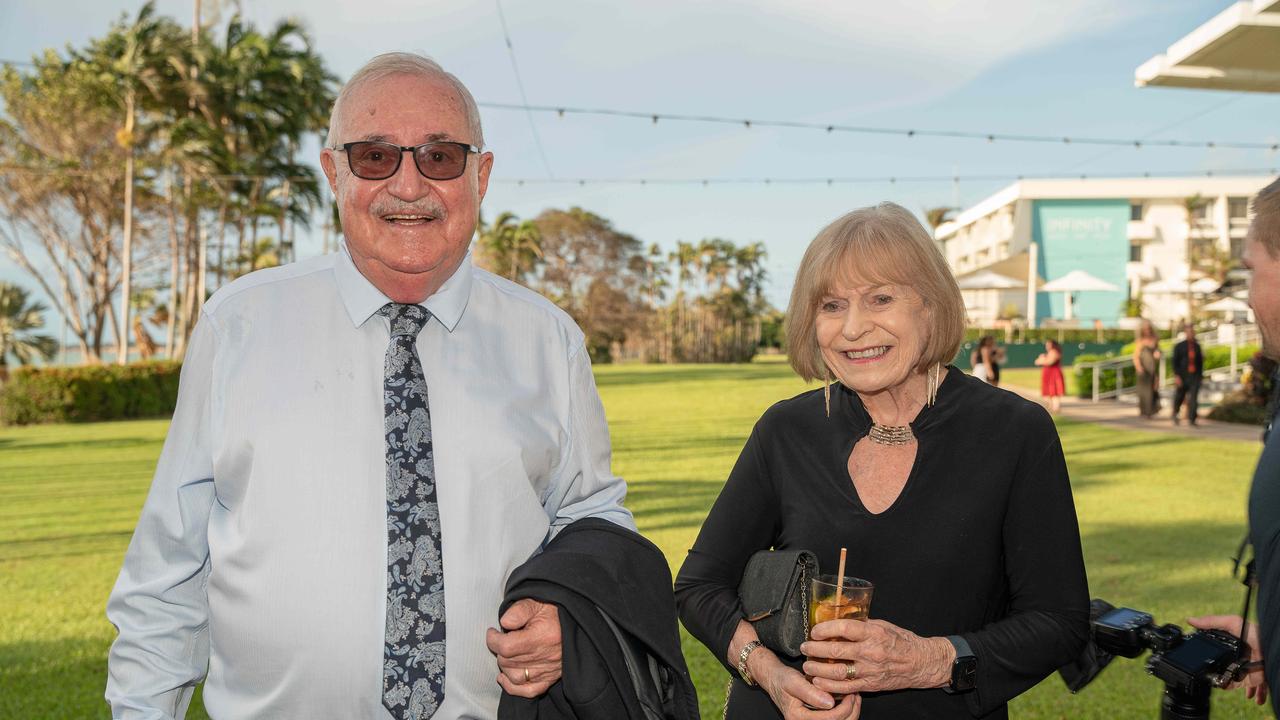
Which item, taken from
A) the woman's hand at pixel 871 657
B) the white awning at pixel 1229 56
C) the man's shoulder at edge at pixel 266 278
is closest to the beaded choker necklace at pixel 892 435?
the woman's hand at pixel 871 657

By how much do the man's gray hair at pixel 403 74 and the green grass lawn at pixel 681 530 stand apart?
349cm

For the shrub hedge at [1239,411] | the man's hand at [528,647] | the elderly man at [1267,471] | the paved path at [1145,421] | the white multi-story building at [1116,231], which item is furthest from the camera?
the white multi-story building at [1116,231]

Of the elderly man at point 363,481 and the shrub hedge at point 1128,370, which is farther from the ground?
the elderly man at point 363,481

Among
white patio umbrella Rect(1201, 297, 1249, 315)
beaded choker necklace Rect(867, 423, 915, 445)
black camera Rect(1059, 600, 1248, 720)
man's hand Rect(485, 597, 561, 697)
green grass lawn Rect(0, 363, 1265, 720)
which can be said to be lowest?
green grass lawn Rect(0, 363, 1265, 720)

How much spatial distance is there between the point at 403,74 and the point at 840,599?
141 cm

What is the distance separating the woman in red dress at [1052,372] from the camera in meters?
19.5

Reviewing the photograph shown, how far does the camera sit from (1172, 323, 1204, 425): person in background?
17031mm

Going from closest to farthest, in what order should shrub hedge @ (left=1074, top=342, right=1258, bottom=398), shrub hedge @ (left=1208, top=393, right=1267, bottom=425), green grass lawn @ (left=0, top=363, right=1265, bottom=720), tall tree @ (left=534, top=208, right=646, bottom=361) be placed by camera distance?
green grass lawn @ (left=0, top=363, right=1265, bottom=720) → shrub hedge @ (left=1208, top=393, right=1267, bottom=425) → shrub hedge @ (left=1074, top=342, right=1258, bottom=398) → tall tree @ (left=534, top=208, right=646, bottom=361)

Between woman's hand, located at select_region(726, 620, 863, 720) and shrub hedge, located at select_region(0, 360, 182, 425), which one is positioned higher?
woman's hand, located at select_region(726, 620, 863, 720)

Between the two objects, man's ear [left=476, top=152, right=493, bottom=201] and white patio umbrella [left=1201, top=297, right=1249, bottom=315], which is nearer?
man's ear [left=476, top=152, right=493, bottom=201]

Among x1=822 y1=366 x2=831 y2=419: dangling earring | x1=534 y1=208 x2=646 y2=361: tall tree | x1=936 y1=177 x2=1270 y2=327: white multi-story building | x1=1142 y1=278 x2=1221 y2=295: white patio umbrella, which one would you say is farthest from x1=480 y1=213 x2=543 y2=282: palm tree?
x1=822 y1=366 x2=831 y2=419: dangling earring

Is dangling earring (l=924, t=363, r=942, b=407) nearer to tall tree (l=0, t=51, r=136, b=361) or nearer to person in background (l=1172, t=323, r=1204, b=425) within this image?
person in background (l=1172, t=323, r=1204, b=425)

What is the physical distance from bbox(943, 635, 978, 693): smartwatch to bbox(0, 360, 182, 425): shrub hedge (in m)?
28.7

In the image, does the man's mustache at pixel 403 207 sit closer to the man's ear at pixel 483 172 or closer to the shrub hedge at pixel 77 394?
the man's ear at pixel 483 172
